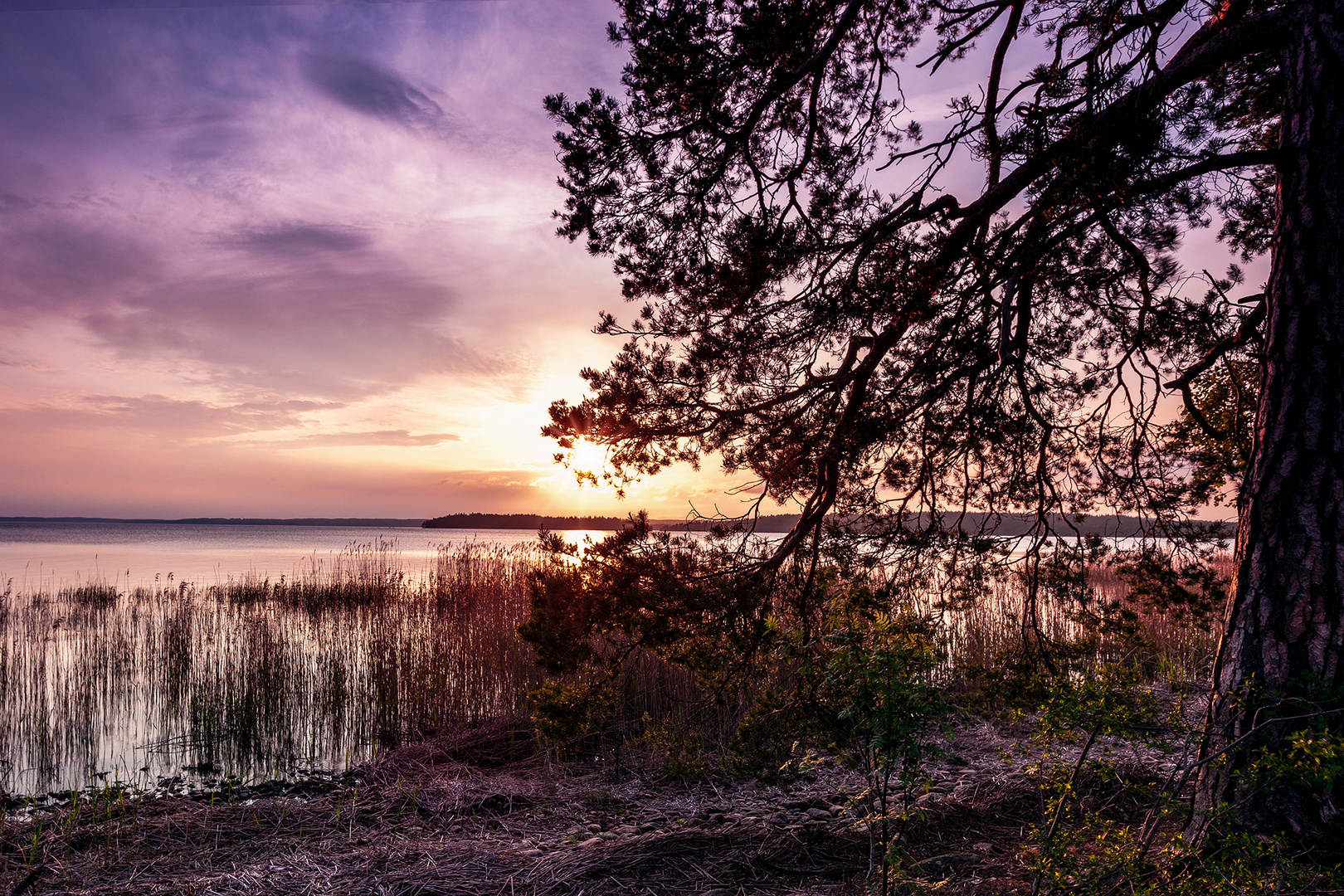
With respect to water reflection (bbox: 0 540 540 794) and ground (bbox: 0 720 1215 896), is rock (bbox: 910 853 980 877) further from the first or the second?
water reflection (bbox: 0 540 540 794)

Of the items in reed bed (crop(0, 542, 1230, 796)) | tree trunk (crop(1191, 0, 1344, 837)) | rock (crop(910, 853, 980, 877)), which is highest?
tree trunk (crop(1191, 0, 1344, 837))

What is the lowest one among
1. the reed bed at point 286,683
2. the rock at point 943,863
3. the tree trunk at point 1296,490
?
the reed bed at point 286,683

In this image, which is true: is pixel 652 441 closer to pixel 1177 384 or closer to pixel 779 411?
pixel 779 411

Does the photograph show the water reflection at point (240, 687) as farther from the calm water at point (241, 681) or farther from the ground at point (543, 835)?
the ground at point (543, 835)

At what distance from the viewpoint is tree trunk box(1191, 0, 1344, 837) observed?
8.79 ft

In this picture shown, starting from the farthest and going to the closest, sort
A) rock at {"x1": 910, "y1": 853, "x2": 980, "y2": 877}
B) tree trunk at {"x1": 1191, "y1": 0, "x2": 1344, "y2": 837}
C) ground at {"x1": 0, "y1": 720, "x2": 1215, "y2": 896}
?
ground at {"x1": 0, "y1": 720, "x2": 1215, "y2": 896} < rock at {"x1": 910, "y1": 853, "x2": 980, "y2": 877} < tree trunk at {"x1": 1191, "y1": 0, "x2": 1344, "y2": 837}

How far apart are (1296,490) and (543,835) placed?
13.6ft

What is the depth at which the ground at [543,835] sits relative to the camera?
3281 mm

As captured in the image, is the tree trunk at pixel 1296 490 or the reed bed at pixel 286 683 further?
the reed bed at pixel 286 683

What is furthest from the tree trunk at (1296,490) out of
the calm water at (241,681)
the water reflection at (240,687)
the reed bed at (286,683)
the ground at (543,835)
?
the water reflection at (240,687)

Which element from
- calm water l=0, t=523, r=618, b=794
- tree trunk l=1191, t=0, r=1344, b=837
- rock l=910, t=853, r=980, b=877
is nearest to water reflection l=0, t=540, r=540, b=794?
calm water l=0, t=523, r=618, b=794

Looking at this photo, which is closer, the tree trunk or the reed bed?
the tree trunk

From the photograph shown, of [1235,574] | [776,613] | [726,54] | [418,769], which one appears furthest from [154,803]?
[1235,574]

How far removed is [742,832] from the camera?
3754 mm
